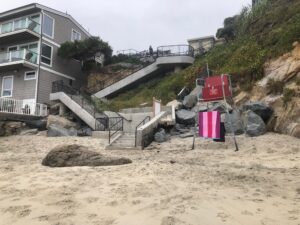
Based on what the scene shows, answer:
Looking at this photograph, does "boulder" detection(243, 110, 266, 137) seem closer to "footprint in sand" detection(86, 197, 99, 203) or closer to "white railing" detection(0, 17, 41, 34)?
"footprint in sand" detection(86, 197, 99, 203)

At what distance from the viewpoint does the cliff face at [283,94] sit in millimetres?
14590

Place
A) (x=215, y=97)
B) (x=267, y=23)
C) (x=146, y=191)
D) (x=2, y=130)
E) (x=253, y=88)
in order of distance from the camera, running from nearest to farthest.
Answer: (x=146, y=191) → (x=215, y=97) → (x=253, y=88) → (x=2, y=130) → (x=267, y=23)

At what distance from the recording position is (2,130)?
2219 cm

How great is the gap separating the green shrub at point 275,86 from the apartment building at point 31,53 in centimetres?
1726

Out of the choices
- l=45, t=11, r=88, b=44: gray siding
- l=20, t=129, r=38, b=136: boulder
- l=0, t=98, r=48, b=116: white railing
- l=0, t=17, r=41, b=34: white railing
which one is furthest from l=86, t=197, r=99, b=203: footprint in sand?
l=45, t=11, r=88, b=44: gray siding

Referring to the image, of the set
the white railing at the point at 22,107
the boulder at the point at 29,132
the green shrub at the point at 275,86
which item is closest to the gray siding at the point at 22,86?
the white railing at the point at 22,107

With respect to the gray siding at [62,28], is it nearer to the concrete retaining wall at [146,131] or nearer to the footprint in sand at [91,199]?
the concrete retaining wall at [146,131]

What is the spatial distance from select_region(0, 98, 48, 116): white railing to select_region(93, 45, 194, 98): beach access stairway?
5452mm

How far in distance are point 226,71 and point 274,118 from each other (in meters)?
6.92

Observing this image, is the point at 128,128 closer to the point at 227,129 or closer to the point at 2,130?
the point at 227,129

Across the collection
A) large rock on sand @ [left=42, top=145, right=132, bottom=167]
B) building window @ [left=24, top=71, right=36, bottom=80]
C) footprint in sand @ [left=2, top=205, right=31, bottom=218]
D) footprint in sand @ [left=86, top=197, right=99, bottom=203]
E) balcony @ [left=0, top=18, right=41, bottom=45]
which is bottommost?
footprint in sand @ [left=2, top=205, right=31, bottom=218]

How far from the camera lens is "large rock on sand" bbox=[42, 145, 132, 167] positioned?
11.1 meters

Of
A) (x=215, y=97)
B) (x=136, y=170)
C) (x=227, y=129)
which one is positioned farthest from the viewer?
(x=227, y=129)

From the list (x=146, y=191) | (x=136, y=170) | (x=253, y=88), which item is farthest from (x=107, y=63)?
(x=146, y=191)
